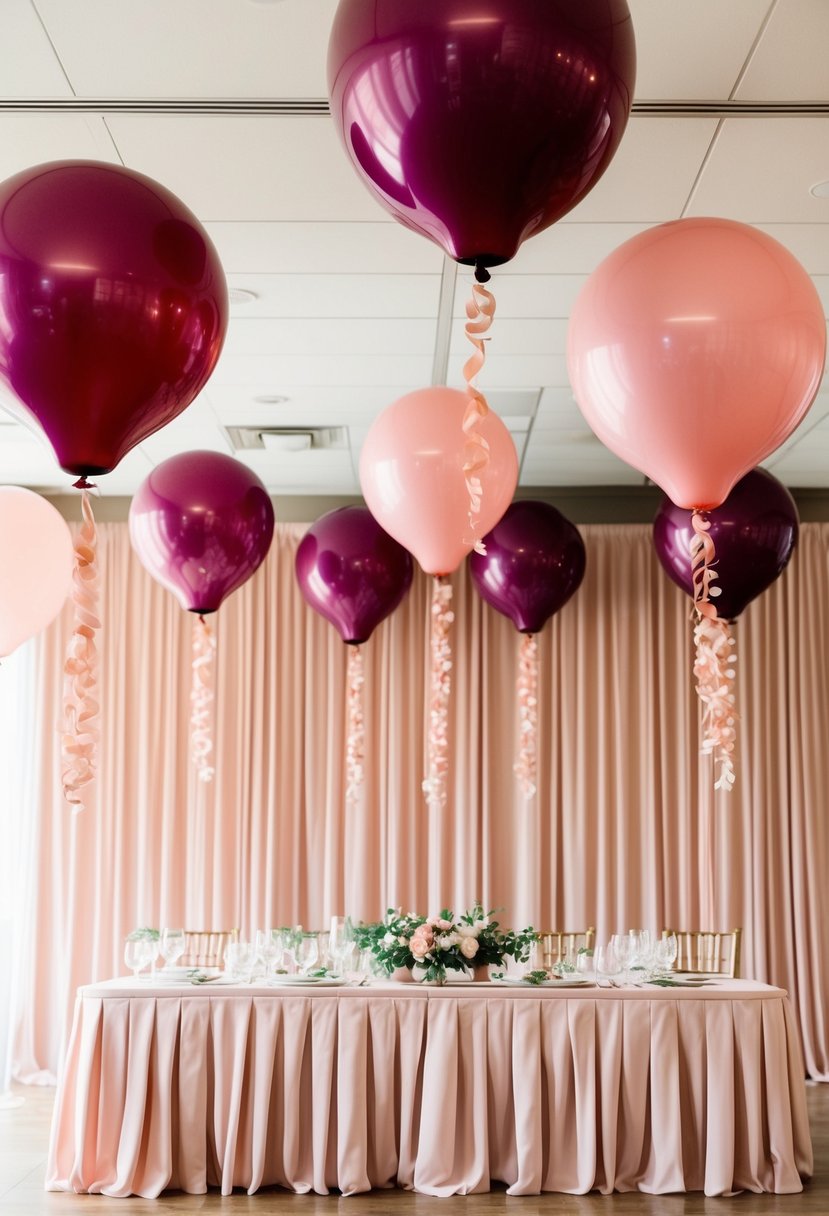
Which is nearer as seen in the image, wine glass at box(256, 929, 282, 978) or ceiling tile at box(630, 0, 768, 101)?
ceiling tile at box(630, 0, 768, 101)

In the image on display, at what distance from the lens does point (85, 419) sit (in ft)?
7.87

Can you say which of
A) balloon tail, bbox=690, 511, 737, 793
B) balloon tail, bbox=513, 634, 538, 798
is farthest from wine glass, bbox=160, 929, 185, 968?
balloon tail, bbox=690, 511, 737, 793

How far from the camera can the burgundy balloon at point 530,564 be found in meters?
6.16

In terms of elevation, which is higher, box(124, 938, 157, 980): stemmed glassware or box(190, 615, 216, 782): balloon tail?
box(190, 615, 216, 782): balloon tail

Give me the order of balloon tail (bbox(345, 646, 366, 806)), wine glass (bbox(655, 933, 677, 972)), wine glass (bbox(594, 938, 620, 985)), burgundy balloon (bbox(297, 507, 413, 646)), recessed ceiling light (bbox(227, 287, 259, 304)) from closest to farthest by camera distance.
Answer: recessed ceiling light (bbox(227, 287, 259, 304)) < wine glass (bbox(594, 938, 620, 985)) < wine glass (bbox(655, 933, 677, 972)) < burgundy balloon (bbox(297, 507, 413, 646)) < balloon tail (bbox(345, 646, 366, 806))

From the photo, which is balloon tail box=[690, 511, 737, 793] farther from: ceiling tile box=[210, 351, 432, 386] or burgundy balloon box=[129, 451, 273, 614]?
ceiling tile box=[210, 351, 432, 386]

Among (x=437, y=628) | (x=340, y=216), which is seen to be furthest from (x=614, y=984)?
(x=340, y=216)

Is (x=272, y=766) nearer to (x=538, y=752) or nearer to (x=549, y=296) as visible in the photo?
(x=538, y=752)

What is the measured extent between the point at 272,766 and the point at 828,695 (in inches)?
126

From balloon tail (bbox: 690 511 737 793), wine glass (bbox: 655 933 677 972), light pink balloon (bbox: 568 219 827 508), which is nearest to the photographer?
light pink balloon (bbox: 568 219 827 508)

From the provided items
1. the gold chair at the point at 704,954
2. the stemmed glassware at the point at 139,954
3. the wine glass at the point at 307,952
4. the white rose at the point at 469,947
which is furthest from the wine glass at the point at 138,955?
the gold chair at the point at 704,954

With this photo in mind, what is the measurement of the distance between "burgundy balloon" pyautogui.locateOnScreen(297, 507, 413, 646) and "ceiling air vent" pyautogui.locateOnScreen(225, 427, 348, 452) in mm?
723

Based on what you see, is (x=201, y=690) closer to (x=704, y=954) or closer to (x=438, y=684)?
(x=438, y=684)

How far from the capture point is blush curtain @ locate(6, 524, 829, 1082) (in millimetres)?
7359
